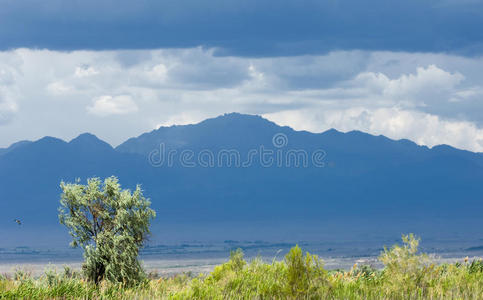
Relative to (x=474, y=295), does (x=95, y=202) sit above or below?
above

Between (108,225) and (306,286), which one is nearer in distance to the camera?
(306,286)

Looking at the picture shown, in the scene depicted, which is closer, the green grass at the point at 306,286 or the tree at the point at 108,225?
the green grass at the point at 306,286

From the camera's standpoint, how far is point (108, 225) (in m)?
24.8

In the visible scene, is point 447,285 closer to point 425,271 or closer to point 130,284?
point 425,271

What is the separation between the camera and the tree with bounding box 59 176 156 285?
79.9 ft

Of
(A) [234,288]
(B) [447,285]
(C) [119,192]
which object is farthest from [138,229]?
(B) [447,285]

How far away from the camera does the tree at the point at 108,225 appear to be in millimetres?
24344

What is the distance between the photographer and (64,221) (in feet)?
81.8

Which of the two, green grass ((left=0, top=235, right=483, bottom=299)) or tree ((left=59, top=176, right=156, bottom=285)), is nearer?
green grass ((left=0, top=235, right=483, bottom=299))

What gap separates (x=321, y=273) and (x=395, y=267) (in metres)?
2.70

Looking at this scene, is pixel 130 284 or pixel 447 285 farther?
pixel 130 284

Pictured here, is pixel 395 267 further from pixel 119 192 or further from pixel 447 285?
pixel 119 192

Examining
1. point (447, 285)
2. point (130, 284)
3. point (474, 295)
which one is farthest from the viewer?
point (130, 284)

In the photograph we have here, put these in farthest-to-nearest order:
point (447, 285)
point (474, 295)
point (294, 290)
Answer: point (447, 285), point (474, 295), point (294, 290)
